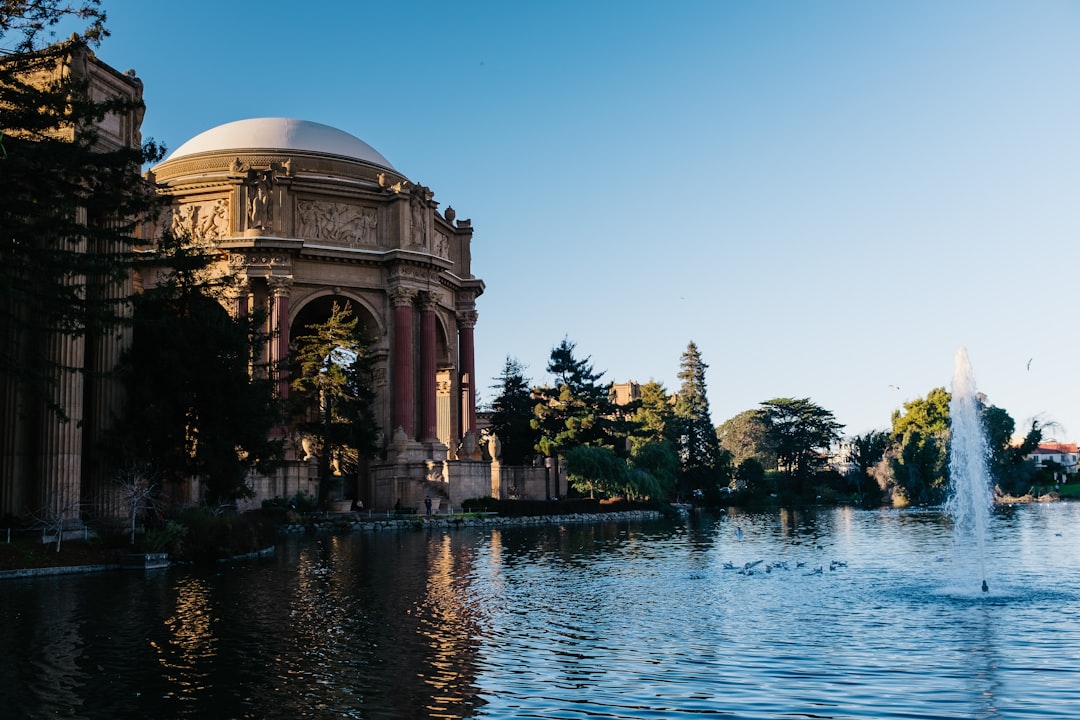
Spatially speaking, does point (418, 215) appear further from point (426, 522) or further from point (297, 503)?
point (426, 522)

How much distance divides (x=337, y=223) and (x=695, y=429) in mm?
41478

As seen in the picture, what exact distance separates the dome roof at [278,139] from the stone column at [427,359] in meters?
8.66

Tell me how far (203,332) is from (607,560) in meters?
12.0

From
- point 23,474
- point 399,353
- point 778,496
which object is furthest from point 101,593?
point 778,496

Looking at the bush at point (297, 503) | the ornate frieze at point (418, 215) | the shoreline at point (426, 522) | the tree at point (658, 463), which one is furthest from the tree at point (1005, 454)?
the bush at point (297, 503)

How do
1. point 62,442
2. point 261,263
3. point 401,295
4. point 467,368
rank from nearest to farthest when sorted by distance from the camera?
point 62,442 < point 261,263 < point 401,295 < point 467,368

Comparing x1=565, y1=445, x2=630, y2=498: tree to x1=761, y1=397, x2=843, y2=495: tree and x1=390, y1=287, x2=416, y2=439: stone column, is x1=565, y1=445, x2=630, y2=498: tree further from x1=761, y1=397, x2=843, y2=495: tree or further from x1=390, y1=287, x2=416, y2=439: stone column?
x1=761, y1=397, x2=843, y2=495: tree

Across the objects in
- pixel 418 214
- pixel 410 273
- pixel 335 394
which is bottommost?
pixel 335 394

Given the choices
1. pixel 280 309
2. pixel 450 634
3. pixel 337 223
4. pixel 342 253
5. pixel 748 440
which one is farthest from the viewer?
pixel 748 440

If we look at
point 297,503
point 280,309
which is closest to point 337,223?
point 280,309

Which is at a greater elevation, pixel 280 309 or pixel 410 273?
pixel 410 273

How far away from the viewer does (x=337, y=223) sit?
160ft

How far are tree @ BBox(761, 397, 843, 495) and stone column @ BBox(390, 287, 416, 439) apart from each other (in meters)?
43.6

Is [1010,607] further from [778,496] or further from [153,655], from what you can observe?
[778,496]
